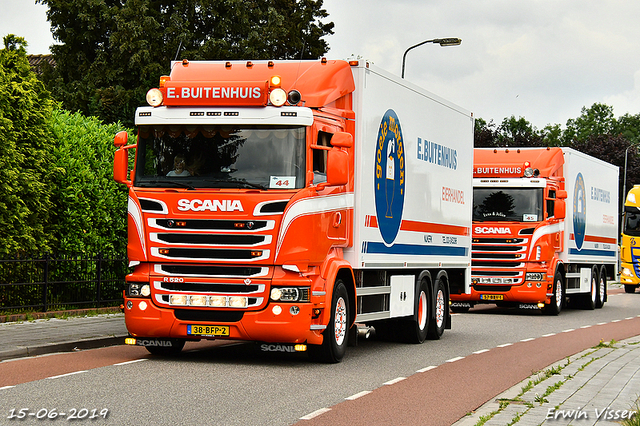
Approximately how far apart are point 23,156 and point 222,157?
21.7 ft

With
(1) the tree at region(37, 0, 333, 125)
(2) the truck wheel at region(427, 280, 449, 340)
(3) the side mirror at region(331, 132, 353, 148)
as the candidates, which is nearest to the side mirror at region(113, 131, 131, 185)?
(3) the side mirror at region(331, 132, 353, 148)

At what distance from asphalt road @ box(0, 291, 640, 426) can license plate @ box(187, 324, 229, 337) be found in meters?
0.41

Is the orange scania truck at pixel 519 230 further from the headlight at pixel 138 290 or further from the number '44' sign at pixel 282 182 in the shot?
the headlight at pixel 138 290

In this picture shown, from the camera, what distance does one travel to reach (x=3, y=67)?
56.4 ft

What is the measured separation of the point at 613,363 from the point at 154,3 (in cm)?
2792

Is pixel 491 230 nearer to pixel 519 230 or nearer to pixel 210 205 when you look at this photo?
pixel 519 230

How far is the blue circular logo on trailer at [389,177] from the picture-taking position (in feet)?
45.3

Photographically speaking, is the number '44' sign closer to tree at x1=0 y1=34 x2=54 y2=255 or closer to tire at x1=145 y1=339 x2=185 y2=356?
tire at x1=145 y1=339 x2=185 y2=356

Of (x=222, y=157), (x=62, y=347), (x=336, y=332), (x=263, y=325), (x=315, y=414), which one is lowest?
(x=315, y=414)

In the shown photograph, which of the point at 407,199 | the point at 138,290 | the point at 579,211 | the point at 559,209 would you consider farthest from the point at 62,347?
the point at 579,211

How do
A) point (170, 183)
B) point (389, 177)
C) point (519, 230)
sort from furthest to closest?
point (519, 230)
point (389, 177)
point (170, 183)

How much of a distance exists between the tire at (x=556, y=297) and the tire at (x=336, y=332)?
41.3 ft

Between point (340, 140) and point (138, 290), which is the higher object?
point (340, 140)

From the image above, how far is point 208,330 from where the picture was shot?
11.7 m
